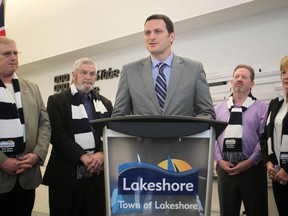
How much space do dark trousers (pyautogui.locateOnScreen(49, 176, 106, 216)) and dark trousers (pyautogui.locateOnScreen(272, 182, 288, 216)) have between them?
1.34 m

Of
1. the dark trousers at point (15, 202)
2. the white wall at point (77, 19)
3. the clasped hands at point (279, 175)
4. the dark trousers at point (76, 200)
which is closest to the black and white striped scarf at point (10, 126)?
the dark trousers at point (15, 202)

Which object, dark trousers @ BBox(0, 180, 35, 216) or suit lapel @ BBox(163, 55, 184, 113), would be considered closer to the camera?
suit lapel @ BBox(163, 55, 184, 113)

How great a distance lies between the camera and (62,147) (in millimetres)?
2602

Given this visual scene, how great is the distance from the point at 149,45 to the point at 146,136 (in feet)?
1.95

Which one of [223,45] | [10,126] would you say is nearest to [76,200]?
[10,126]

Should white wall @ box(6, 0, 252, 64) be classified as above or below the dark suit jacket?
above

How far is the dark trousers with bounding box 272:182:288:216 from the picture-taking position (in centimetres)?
242

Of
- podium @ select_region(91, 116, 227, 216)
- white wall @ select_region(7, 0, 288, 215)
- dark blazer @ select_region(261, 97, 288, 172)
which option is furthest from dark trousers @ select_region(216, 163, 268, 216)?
podium @ select_region(91, 116, 227, 216)

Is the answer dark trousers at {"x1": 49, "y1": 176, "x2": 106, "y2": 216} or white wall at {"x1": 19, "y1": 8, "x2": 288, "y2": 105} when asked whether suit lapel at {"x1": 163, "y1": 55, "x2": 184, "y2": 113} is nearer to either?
dark trousers at {"x1": 49, "y1": 176, "x2": 106, "y2": 216}

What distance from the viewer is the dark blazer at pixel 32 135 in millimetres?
2266

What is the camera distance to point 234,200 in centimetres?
284

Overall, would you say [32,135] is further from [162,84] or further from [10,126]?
[162,84]

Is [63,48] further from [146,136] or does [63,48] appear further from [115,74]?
Result: [146,136]

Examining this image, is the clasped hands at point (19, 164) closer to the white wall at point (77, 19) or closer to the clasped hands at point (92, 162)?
the clasped hands at point (92, 162)
